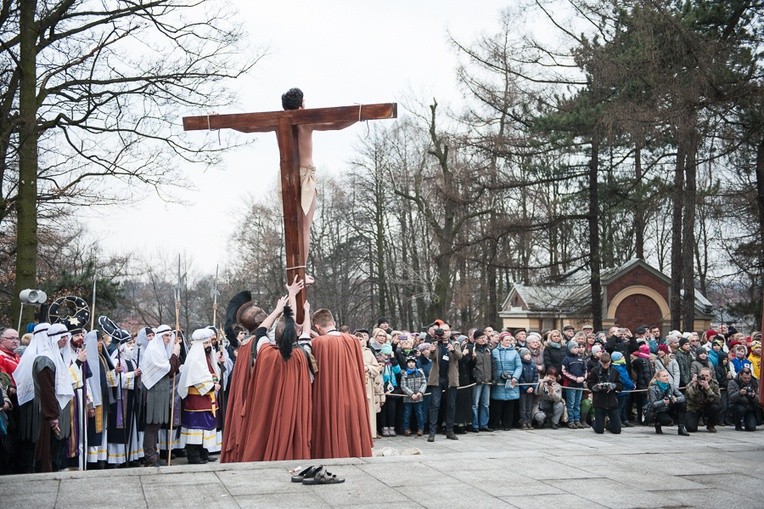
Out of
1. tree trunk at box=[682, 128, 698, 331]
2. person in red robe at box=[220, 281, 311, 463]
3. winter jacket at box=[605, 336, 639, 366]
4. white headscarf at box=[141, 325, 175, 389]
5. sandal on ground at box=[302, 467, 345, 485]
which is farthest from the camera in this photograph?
tree trunk at box=[682, 128, 698, 331]

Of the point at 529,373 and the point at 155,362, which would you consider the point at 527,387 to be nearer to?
the point at 529,373

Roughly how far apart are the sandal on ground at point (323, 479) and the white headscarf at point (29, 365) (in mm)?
5089

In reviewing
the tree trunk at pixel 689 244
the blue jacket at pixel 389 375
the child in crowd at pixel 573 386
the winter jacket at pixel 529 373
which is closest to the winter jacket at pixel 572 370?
the child in crowd at pixel 573 386

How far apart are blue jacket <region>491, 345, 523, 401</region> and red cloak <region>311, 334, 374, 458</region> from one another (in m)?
8.53

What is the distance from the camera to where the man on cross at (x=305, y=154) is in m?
8.97

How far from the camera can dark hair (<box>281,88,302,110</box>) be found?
903cm

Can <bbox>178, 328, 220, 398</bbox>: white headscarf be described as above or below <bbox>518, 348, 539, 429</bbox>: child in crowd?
above

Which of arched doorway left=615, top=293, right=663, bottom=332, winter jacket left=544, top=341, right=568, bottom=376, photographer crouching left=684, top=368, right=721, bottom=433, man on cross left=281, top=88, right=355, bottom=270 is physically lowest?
photographer crouching left=684, top=368, right=721, bottom=433

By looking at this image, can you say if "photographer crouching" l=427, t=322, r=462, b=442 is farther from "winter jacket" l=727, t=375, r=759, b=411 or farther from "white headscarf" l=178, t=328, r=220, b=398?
"winter jacket" l=727, t=375, r=759, b=411

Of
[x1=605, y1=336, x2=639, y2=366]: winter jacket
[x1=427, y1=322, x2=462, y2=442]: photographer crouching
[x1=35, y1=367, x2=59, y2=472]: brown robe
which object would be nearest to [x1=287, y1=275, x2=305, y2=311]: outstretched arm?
[x1=35, y1=367, x2=59, y2=472]: brown robe

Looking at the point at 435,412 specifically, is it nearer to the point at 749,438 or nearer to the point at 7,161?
the point at 749,438

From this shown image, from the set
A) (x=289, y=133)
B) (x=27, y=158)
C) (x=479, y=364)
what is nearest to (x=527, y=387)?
(x=479, y=364)

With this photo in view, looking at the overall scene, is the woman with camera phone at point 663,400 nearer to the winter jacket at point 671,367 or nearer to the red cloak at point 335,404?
the winter jacket at point 671,367

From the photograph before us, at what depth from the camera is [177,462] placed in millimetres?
13992
